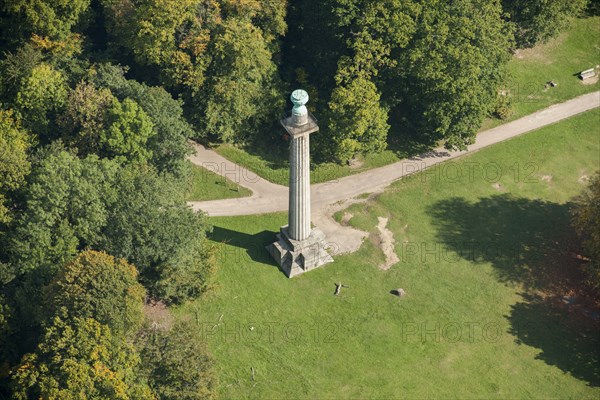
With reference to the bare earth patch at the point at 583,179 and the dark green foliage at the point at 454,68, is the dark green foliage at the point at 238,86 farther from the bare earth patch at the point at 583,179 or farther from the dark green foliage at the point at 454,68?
the bare earth patch at the point at 583,179

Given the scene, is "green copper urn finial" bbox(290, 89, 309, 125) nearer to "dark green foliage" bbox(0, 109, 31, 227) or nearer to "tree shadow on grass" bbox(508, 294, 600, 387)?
"dark green foliage" bbox(0, 109, 31, 227)

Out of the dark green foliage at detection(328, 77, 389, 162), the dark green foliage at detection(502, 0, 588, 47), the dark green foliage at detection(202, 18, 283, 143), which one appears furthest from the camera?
the dark green foliage at detection(502, 0, 588, 47)

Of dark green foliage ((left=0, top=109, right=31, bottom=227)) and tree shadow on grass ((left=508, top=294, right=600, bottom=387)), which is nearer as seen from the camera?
dark green foliage ((left=0, top=109, right=31, bottom=227))

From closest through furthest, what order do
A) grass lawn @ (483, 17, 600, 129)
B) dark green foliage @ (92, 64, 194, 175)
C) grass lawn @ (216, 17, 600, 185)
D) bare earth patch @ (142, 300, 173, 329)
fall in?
bare earth patch @ (142, 300, 173, 329)
dark green foliage @ (92, 64, 194, 175)
grass lawn @ (216, 17, 600, 185)
grass lawn @ (483, 17, 600, 129)

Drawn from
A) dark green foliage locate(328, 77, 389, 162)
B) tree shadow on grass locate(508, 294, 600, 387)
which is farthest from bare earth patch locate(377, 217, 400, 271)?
tree shadow on grass locate(508, 294, 600, 387)

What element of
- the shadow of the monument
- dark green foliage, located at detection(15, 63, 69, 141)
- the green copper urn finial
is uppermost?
the green copper urn finial

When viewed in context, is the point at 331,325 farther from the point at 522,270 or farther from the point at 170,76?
Answer: the point at 170,76

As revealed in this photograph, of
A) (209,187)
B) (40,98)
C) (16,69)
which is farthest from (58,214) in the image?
(16,69)

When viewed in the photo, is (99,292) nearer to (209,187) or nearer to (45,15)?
(209,187)
